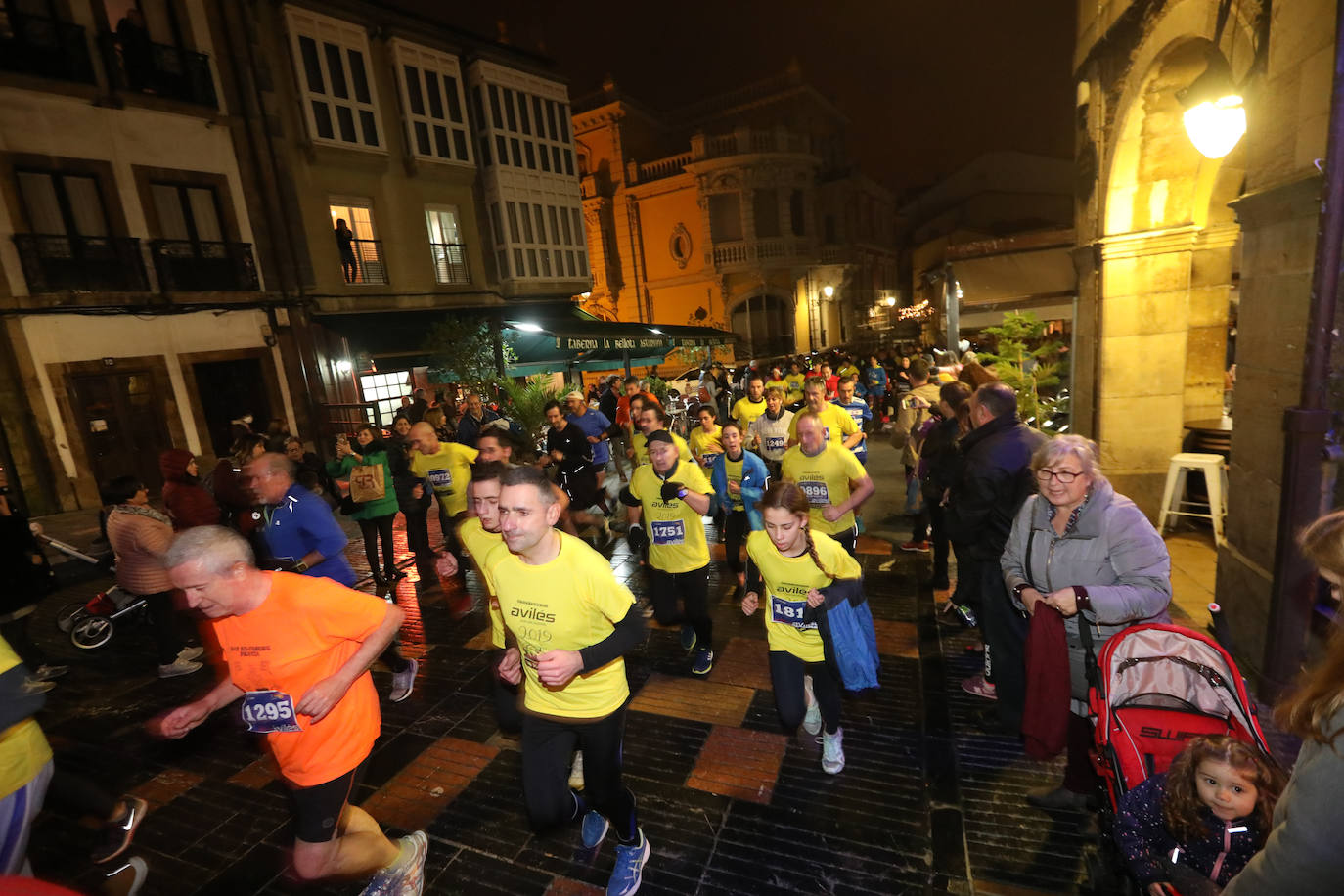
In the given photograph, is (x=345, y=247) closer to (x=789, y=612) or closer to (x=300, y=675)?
(x=300, y=675)

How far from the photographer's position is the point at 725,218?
101 feet

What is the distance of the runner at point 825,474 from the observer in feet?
16.4

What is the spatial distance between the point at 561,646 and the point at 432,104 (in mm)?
20927

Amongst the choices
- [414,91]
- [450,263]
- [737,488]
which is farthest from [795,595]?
[414,91]

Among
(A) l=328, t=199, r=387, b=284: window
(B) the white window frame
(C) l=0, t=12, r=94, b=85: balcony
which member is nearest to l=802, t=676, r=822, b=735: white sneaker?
(A) l=328, t=199, r=387, b=284: window

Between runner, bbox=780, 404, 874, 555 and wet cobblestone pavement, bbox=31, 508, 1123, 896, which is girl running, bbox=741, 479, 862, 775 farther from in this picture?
runner, bbox=780, 404, 874, 555

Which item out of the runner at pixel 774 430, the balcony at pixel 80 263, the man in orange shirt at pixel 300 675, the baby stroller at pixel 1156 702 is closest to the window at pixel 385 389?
the balcony at pixel 80 263

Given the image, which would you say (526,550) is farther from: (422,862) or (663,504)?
(663,504)

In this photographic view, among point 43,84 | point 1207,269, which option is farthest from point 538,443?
point 43,84

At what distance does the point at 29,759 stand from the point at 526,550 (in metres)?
2.32

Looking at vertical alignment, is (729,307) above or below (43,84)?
below

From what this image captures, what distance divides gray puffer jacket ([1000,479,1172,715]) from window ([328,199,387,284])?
18338 mm

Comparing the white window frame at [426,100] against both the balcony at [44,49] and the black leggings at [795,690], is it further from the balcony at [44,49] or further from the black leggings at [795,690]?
the black leggings at [795,690]

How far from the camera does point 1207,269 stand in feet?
23.3
